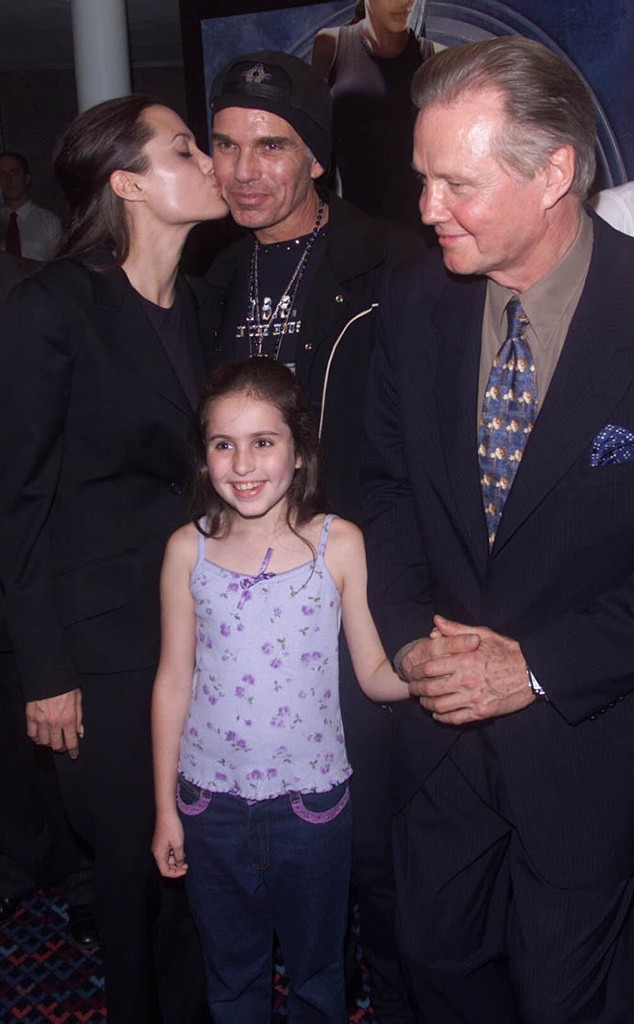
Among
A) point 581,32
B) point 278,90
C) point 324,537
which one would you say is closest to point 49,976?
point 324,537

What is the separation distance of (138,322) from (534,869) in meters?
1.37

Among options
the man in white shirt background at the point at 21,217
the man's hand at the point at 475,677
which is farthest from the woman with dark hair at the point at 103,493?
the man in white shirt background at the point at 21,217

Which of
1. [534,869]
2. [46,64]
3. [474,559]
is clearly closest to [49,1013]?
[534,869]

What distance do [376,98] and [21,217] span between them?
10.9ft

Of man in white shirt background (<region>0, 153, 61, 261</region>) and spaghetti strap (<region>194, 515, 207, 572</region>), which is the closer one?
spaghetti strap (<region>194, 515, 207, 572</region>)

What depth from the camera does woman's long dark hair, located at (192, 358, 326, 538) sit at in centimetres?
200

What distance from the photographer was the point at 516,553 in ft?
6.02

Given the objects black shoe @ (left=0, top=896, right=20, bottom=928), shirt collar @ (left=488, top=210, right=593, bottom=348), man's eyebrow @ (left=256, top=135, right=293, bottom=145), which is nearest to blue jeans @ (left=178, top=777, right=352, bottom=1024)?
shirt collar @ (left=488, top=210, right=593, bottom=348)

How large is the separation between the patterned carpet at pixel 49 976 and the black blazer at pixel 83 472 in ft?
3.35

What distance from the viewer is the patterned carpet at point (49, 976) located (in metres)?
2.58

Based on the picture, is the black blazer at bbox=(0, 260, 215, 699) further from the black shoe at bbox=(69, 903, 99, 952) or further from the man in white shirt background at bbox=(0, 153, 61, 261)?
the man in white shirt background at bbox=(0, 153, 61, 261)

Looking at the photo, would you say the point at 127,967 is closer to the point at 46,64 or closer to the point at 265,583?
the point at 265,583

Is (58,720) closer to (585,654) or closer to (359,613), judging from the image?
(359,613)

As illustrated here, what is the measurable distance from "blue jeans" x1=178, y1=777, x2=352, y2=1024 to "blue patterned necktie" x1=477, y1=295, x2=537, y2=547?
0.68m
